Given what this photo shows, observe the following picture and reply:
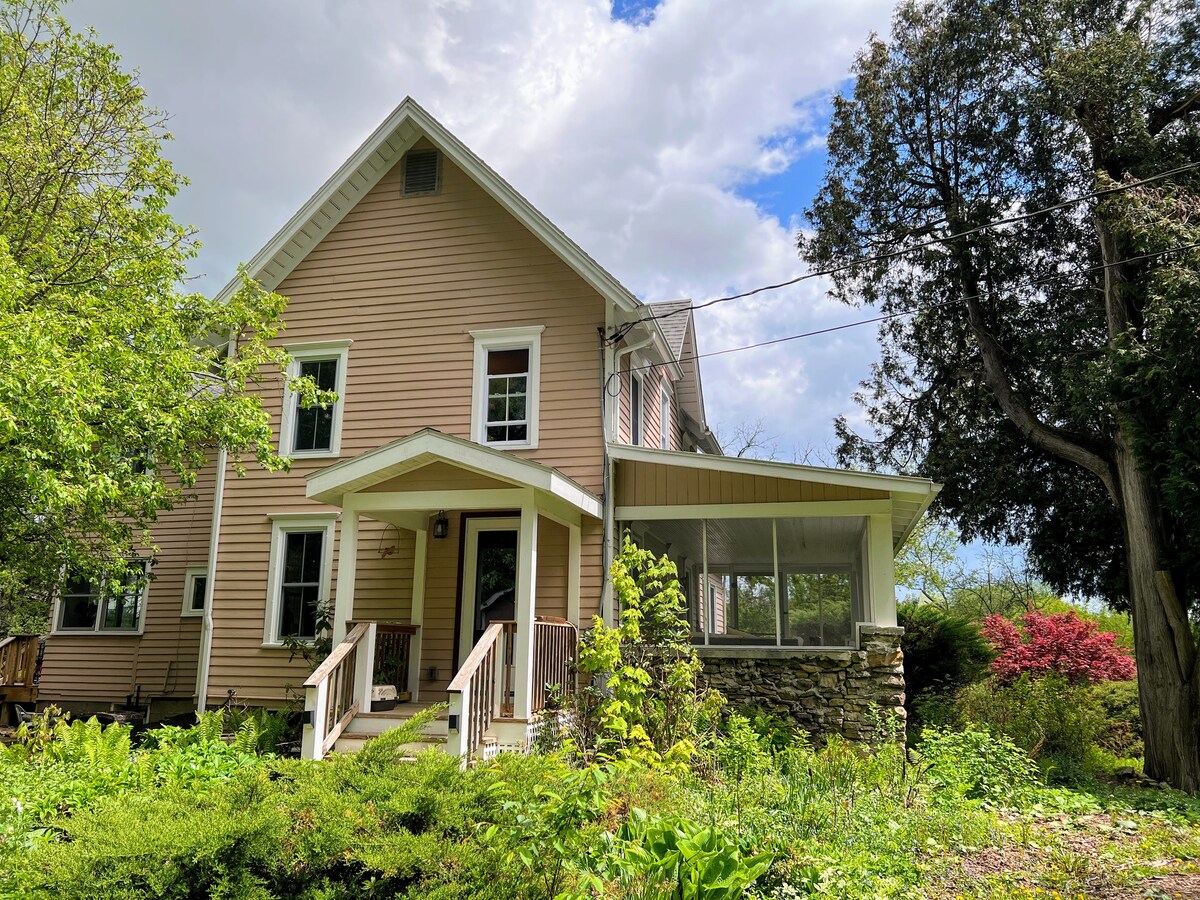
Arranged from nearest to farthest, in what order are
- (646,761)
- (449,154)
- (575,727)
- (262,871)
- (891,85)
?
1. (262,871)
2. (646,761)
3. (575,727)
4. (449,154)
5. (891,85)

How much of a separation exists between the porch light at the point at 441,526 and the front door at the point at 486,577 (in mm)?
271

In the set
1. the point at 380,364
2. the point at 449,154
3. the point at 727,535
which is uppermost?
the point at 449,154

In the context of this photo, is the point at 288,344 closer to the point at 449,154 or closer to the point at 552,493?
the point at 449,154

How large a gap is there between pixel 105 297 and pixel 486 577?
560 centimetres

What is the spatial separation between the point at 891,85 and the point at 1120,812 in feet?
41.2

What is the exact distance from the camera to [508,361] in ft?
37.0

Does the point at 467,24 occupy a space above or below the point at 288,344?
above

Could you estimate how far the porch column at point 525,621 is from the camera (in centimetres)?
828

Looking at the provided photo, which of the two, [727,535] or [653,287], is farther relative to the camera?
[653,287]

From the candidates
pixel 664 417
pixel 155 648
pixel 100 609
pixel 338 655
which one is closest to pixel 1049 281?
pixel 664 417

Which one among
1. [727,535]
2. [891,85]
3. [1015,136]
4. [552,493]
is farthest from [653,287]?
[552,493]

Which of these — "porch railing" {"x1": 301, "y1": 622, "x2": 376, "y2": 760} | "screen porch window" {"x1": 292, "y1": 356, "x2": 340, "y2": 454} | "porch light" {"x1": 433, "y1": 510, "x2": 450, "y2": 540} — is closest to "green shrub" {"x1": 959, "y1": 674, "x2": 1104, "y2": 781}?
"porch light" {"x1": 433, "y1": 510, "x2": 450, "y2": 540}

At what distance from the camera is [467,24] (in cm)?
1084

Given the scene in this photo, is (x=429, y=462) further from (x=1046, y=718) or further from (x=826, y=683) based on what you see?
(x=1046, y=718)
